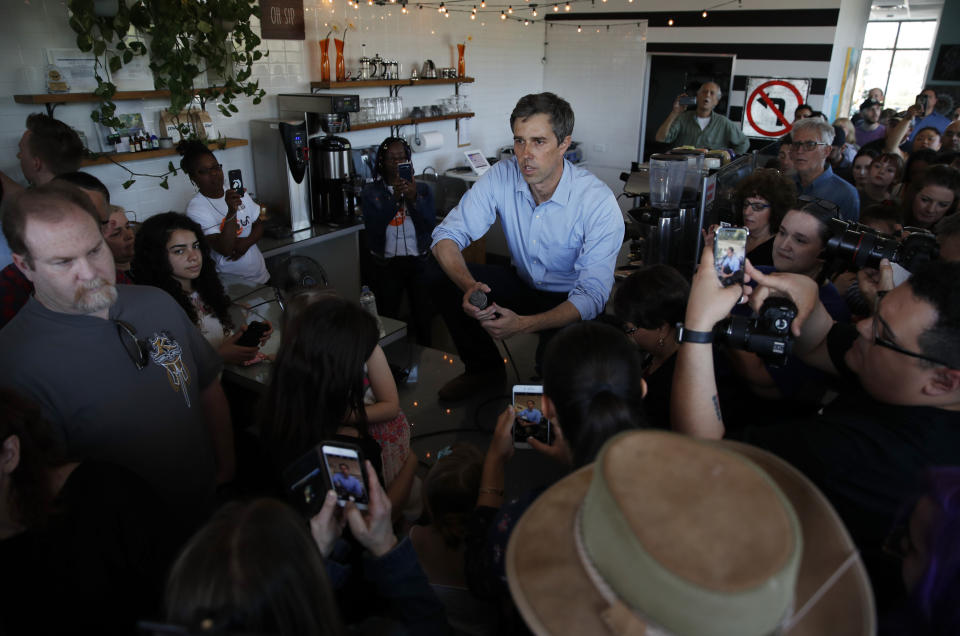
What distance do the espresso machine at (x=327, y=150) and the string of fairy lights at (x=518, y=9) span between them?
3.53 ft

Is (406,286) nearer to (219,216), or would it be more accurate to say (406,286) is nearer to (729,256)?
(219,216)

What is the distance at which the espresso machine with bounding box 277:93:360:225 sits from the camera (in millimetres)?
4629

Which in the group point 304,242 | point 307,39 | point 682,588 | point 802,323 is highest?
point 307,39

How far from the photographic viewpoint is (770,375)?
1.98 meters

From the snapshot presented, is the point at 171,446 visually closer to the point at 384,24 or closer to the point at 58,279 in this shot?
the point at 58,279

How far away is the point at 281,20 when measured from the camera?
15.6 feet

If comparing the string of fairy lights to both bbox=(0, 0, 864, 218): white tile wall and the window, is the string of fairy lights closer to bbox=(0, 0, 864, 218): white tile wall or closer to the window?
bbox=(0, 0, 864, 218): white tile wall

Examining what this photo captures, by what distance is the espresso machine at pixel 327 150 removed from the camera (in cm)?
463

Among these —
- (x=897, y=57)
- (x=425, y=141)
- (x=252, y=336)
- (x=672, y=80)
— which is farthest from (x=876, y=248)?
(x=897, y=57)

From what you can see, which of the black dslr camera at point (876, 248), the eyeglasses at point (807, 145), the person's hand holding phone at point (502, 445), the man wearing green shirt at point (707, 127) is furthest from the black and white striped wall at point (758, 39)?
the person's hand holding phone at point (502, 445)

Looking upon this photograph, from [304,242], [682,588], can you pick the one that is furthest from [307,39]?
[682,588]

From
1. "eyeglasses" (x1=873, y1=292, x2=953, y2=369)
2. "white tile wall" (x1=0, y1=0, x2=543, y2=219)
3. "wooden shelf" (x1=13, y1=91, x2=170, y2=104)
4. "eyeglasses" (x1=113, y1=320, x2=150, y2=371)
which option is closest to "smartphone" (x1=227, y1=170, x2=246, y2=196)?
"white tile wall" (x1=0, y1=0, x2=543, y2=219)

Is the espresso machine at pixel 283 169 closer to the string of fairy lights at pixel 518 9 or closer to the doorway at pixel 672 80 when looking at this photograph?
the string of fairy lights at pixel 518 9

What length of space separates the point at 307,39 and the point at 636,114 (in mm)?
4515
